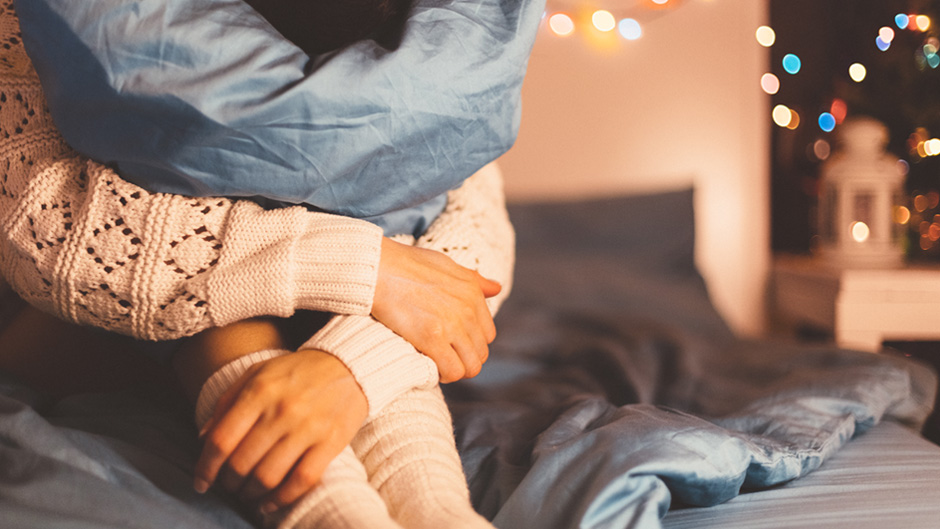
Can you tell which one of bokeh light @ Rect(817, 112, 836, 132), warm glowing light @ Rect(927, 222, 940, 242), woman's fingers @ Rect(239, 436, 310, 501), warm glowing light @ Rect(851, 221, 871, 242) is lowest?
warm glowing light @ Rect(927, 222, 940, 242)

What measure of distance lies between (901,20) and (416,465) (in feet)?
5.76

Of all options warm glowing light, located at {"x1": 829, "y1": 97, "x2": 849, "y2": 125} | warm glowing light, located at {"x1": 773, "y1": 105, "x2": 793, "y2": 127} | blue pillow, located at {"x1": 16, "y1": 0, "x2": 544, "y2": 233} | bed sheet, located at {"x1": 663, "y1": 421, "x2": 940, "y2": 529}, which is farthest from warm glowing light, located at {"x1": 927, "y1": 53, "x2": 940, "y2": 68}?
blue pillow, located at {"x1": 16, "y1": 0, "x2": 544, "y2": 233}

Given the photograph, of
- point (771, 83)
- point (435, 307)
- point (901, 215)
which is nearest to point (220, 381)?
point (435, 307)

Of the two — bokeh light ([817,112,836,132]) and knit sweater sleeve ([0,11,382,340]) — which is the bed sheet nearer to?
knit sweater sleeve ([0,11,382,340])

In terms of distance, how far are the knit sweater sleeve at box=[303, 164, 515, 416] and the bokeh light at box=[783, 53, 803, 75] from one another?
3.98 feet

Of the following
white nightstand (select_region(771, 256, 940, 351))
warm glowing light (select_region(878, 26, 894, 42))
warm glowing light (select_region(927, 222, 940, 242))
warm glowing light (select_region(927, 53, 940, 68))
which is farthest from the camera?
warm glowing light (select_region(878, 26, 894, 42))

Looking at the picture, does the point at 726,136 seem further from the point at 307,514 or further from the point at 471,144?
the point at 307,514

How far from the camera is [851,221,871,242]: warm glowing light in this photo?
57.5 inches

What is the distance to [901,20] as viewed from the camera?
161 cm

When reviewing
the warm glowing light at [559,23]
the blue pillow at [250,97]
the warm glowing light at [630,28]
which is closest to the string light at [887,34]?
the warm glowing light at [630,28]

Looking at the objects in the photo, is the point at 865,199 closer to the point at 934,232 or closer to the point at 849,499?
the point at 934,232

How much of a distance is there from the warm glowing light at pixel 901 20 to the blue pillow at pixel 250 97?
148 centimetres

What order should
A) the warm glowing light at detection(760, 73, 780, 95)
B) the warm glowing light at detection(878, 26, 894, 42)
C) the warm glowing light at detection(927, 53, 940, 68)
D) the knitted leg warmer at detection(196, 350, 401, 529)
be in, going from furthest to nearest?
the warm glowing light at detection(760, 73, 780, 95)
the warm glowing light at detection(878, 26, 894, 42)
the warm glowing light at detection(927, 53, 940, 68)
the knitted leg warmer at detection(196, 350, 401, 529)

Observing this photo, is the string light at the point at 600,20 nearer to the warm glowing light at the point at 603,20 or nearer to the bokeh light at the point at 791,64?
the warm glowing light at the point at 603,20
